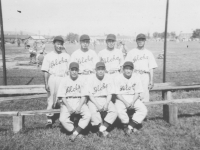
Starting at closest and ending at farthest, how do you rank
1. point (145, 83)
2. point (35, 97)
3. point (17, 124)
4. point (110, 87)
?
1. point (17, 124)
2. point (110, 87)
3. point (145, 83)
4. point (35, 97)

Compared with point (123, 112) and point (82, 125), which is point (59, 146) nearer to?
point (82, 125)

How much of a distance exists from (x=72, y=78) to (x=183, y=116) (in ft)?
9.74

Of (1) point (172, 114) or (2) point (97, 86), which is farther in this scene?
(1) point (172, 114)

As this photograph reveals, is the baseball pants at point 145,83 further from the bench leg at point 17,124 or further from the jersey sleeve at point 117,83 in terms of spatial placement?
the bench leg at point 17,124

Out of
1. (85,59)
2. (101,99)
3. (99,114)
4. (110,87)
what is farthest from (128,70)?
(99,114)

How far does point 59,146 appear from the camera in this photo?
11.8ft

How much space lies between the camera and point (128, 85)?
4.29m

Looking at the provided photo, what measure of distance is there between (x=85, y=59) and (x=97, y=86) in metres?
0.69

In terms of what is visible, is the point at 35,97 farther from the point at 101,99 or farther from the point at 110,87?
the point at 110,87

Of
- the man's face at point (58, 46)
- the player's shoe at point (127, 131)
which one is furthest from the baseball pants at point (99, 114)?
the man's face at point (58, 46)

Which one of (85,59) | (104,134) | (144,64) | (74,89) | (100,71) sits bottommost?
(104,134)

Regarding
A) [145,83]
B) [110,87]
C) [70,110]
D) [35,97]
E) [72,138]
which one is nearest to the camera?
[72,138]

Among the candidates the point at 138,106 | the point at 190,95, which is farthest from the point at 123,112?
the point at 190,95

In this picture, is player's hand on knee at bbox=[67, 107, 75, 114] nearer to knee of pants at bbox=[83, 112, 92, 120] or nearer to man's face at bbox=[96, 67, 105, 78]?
knee of pants at bbox=[83, 112, 92, 120]
